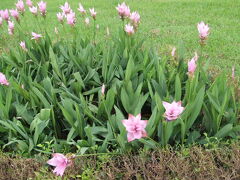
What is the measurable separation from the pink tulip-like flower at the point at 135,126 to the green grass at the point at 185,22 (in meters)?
2.20

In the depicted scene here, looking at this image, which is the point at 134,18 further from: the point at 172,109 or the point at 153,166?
the point at 172,109

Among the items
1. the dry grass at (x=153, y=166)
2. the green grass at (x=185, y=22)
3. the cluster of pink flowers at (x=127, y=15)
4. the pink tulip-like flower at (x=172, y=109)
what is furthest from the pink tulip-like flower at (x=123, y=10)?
the pink tulip-like flower at (x=172, y=109)

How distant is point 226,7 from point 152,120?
5354 millimetres

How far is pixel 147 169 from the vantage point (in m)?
1.92

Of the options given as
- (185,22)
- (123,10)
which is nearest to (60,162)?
(123,10)

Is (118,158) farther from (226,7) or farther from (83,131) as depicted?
(226,7)

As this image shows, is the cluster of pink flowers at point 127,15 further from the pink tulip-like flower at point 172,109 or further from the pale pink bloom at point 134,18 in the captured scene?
the pink tulip-like flower at point 172,109

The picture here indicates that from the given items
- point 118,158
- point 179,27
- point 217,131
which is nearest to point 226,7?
point 179,27

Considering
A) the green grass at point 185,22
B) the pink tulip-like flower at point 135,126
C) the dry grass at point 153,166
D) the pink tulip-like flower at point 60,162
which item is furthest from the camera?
the green grass at point 185,22

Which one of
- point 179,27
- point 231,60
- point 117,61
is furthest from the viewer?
point 179,27

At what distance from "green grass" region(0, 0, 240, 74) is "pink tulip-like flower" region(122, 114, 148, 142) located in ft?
7.21

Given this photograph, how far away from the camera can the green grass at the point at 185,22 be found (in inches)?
178

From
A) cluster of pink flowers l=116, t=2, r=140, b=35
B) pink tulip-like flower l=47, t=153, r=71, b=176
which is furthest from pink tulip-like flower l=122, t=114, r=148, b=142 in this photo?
cluster of pink flowers l=116, t=2, r=140, b=35

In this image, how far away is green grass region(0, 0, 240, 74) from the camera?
178 inches
